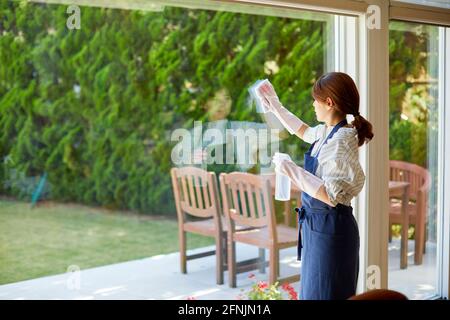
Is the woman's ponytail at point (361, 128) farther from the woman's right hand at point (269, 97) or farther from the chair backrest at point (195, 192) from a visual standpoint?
the chair backrest at point (195, 192)

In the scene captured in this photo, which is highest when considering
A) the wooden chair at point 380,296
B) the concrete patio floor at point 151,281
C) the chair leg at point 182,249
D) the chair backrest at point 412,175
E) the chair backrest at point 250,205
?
the chair backrest at point 412,175

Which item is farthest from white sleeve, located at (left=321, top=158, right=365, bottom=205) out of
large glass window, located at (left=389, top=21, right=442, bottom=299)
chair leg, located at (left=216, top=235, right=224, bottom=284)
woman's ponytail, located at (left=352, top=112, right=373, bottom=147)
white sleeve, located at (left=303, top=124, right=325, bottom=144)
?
large glass window, located at (left=389, top=21, right=442, bottom=299)

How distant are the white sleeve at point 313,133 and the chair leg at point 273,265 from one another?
910 mm

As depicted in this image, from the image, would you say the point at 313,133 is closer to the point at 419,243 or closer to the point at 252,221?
the point at 252,221

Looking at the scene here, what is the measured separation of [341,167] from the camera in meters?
2.23

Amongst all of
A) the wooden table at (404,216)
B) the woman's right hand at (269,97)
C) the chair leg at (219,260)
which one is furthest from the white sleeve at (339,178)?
the wooden table at (404,216)

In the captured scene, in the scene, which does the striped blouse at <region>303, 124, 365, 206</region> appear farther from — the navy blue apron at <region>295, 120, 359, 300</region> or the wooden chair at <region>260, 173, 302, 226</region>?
the wooden chair at <region>260, 173, 302, 226</region>

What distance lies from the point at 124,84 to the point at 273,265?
1225 millimetres

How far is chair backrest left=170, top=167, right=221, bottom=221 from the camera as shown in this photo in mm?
3225

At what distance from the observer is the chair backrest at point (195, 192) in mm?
3225

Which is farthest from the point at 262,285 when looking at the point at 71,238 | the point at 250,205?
the point at 71,238

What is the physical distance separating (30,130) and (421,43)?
2.33m

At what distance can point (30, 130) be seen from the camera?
278 centimetres
